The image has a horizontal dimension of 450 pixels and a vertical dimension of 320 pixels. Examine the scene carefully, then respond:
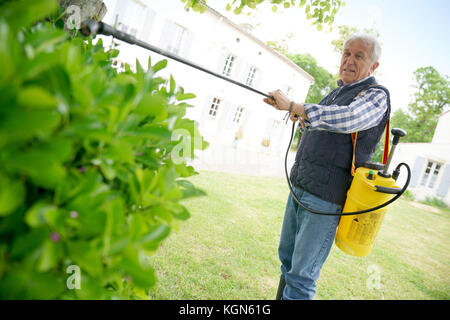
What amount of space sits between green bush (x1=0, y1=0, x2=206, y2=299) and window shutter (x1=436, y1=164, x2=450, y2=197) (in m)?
22.4

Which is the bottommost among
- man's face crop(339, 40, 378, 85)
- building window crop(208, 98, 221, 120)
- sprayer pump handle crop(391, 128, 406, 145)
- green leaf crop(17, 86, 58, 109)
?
green leaf crop(17, 86, 58, 109)

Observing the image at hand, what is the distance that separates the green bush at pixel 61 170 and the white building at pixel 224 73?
10026mm

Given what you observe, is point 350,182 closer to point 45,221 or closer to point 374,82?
point 374,82

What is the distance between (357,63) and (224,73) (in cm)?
1491

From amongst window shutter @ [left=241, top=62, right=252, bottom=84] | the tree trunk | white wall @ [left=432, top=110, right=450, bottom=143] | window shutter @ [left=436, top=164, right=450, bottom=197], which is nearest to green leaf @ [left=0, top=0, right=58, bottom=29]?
the tree trunk

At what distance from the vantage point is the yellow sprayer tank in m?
1.72

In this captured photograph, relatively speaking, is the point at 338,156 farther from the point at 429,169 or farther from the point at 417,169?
the point at 429,169

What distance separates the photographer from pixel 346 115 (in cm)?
169

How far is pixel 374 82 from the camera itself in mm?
1986

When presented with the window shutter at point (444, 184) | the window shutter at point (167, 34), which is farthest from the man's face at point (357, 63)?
the window shutter at point (444, 184)

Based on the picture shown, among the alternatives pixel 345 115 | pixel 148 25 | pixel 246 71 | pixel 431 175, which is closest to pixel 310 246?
pixel 345 115

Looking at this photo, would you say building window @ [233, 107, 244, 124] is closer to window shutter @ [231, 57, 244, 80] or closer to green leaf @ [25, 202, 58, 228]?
A: window shutter @ [231, 57, 244, 80]

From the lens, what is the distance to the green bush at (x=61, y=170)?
1.14ft
